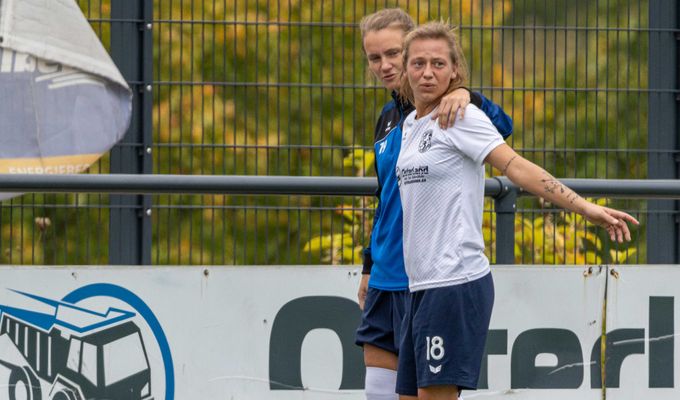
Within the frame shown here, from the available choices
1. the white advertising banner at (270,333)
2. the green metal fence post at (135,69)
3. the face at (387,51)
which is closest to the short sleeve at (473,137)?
the face at (387,51)

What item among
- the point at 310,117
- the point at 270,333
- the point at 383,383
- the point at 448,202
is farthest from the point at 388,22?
the point at 310,117

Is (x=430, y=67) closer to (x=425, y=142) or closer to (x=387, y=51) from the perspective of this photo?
(x=425, y=142)

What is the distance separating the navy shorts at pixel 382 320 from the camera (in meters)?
4.36

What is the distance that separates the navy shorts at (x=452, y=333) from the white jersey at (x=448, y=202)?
43 millimetres

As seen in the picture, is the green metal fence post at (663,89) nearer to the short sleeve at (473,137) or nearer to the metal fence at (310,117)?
the metal fence at (310,117)

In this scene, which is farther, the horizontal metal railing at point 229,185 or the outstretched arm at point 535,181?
the horizontal metal railing at point 229,185

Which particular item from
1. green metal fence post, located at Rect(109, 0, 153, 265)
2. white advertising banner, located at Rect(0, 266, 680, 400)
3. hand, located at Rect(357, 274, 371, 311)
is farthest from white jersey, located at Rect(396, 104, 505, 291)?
green metal fence post, located at Rect(109, 0, 153, 265)

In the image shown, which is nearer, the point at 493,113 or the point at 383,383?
the point at 493,113

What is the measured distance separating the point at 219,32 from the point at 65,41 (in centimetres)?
85

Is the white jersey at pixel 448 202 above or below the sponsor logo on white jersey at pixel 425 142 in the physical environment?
below

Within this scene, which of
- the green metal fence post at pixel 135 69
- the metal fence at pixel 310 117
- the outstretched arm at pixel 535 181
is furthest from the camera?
the green metal fence post at pixel 135 69

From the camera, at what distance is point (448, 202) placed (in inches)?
157

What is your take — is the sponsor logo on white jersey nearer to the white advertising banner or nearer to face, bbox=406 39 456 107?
face, bbox=406 39 456 107

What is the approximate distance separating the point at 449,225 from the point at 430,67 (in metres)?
0.51
